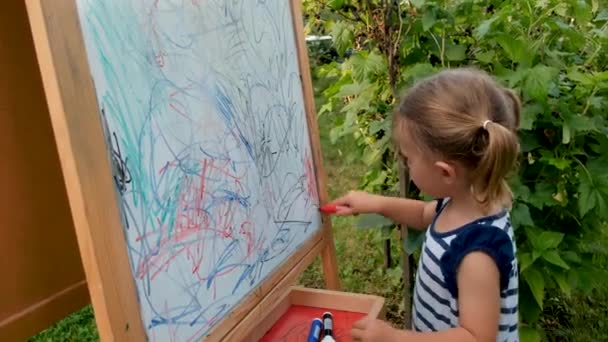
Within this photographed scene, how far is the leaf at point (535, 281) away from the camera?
1.85 meters

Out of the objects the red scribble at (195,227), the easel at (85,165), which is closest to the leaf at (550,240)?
the red scribble at (195,227)

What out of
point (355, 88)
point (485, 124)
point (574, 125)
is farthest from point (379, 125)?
point (485, 124)

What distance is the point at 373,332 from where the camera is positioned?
130 cm

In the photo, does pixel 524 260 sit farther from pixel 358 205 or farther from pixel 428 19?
pixel 428 19

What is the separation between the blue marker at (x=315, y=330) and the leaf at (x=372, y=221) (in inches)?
17.1

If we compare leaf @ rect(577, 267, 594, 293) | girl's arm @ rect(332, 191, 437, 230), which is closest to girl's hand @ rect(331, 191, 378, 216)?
girl's arm @ rect(332, 191, 437, 230)

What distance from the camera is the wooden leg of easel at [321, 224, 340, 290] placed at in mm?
1850

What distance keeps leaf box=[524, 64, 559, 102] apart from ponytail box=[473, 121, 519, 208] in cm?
52

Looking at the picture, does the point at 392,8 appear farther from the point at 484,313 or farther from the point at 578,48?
the point at 484,313

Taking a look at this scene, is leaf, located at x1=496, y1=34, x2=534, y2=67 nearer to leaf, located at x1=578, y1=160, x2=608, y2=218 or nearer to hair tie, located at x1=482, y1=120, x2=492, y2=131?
leaf, located at x1=578, y1=160, x2=608, y2=218

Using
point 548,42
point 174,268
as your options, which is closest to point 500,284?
point 174,268

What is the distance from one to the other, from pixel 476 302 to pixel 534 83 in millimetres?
799

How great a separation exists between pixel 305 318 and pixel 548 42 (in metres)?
1.18

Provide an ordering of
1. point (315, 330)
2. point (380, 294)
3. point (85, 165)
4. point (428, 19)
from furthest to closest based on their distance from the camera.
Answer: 1. point (380, 294)
2. point (428, 19)
3. point (315, 330)
4. point (85, 165)
